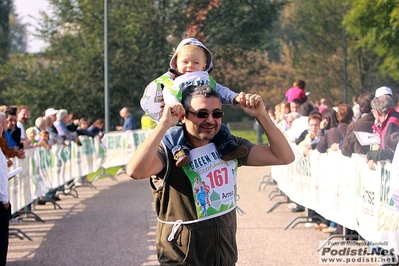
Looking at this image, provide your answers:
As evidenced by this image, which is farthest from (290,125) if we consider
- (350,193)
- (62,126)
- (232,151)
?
(232,151)

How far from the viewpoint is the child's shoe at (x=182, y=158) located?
500 centimetres

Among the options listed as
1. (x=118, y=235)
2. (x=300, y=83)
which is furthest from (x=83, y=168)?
(x=118, y=235)

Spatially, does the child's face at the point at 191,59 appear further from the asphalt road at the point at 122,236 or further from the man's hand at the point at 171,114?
the asphalt road at the point at 122,236

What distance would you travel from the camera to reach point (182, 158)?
16.4ft

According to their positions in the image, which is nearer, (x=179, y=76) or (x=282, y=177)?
(x=179, y=76)

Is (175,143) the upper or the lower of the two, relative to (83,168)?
upper

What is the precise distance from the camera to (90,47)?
38.0 metres

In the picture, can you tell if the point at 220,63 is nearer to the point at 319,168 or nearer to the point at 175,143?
the point at 319,168

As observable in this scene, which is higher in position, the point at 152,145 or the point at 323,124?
the point at 152,145

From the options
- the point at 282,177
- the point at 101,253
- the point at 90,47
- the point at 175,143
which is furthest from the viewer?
the point at 90,47

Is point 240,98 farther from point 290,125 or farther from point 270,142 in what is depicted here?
point 290,125

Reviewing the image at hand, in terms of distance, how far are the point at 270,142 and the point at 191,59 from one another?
33.2 inches

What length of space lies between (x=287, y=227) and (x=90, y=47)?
26445 mm

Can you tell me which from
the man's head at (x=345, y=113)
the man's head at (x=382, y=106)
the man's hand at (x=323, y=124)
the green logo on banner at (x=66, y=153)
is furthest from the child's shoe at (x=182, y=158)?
the green logo on banner at (x=66, y=153)
